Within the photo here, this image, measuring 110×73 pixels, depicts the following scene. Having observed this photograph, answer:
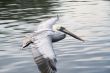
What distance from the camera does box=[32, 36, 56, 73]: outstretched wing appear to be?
22.3 ft

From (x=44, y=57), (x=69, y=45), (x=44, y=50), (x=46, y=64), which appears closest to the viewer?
(x=46, y=64)

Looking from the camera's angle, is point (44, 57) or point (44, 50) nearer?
point (44, 57)

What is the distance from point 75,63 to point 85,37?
5528 mm

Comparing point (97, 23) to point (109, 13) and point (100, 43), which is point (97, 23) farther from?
point (100, 43)

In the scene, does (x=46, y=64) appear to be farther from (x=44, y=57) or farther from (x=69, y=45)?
(x=69, y=45)

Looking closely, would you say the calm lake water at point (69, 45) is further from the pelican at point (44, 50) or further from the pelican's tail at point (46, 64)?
the pelican's tail at point (46, 64)

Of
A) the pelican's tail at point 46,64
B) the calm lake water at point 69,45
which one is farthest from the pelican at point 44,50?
the calm lake water at point 69,45

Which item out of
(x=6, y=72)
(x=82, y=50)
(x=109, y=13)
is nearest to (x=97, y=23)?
(x=109, y=13)

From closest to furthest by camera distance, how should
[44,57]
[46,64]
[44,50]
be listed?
[46,64] → [44,57] → [44,50]

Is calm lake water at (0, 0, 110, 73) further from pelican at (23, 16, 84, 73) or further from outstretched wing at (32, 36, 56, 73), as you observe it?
outstretched wing at (32, 36, 56, 73)

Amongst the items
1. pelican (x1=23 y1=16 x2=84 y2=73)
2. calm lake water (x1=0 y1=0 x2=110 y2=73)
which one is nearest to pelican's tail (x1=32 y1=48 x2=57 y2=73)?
pelican (x1=23 y1=16 x2=84 y2=73)

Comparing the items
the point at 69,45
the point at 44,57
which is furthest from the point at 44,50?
the point at 69,45

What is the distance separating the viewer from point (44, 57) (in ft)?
23.0

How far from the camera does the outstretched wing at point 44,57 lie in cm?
680
